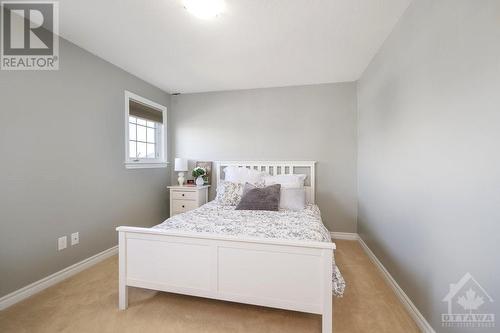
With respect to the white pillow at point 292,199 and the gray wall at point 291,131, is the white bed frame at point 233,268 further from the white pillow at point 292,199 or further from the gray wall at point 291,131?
the gray wall at point 291,131

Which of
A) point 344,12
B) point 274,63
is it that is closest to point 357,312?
point 344,12

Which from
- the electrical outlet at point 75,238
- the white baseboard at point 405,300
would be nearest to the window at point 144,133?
the electrical outlet at point 75,238

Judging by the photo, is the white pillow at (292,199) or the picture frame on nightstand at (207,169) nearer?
the white pillow at (292,199)

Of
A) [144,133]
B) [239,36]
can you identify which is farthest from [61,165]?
[239,36]

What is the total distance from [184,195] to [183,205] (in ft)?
0.52

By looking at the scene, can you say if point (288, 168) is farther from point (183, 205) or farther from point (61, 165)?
point (61, 165)

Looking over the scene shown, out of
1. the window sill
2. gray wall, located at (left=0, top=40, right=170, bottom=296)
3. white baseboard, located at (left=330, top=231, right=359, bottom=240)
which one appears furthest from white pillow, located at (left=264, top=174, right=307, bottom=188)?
gray wall, located at (left=0, top=40, right=170, bottom=296)

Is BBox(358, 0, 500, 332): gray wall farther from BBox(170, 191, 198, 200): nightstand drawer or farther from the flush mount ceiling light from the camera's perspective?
BBox(170, 191, 198, 200): nightstand drawer

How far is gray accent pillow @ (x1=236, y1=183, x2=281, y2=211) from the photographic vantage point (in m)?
2.56

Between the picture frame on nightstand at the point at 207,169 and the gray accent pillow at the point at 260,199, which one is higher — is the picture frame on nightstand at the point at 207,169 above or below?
above

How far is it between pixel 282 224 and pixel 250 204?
2.11 ft

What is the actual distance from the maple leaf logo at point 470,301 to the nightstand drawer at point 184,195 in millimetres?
2961

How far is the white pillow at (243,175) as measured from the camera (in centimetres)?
323

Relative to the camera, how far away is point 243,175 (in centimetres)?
329
